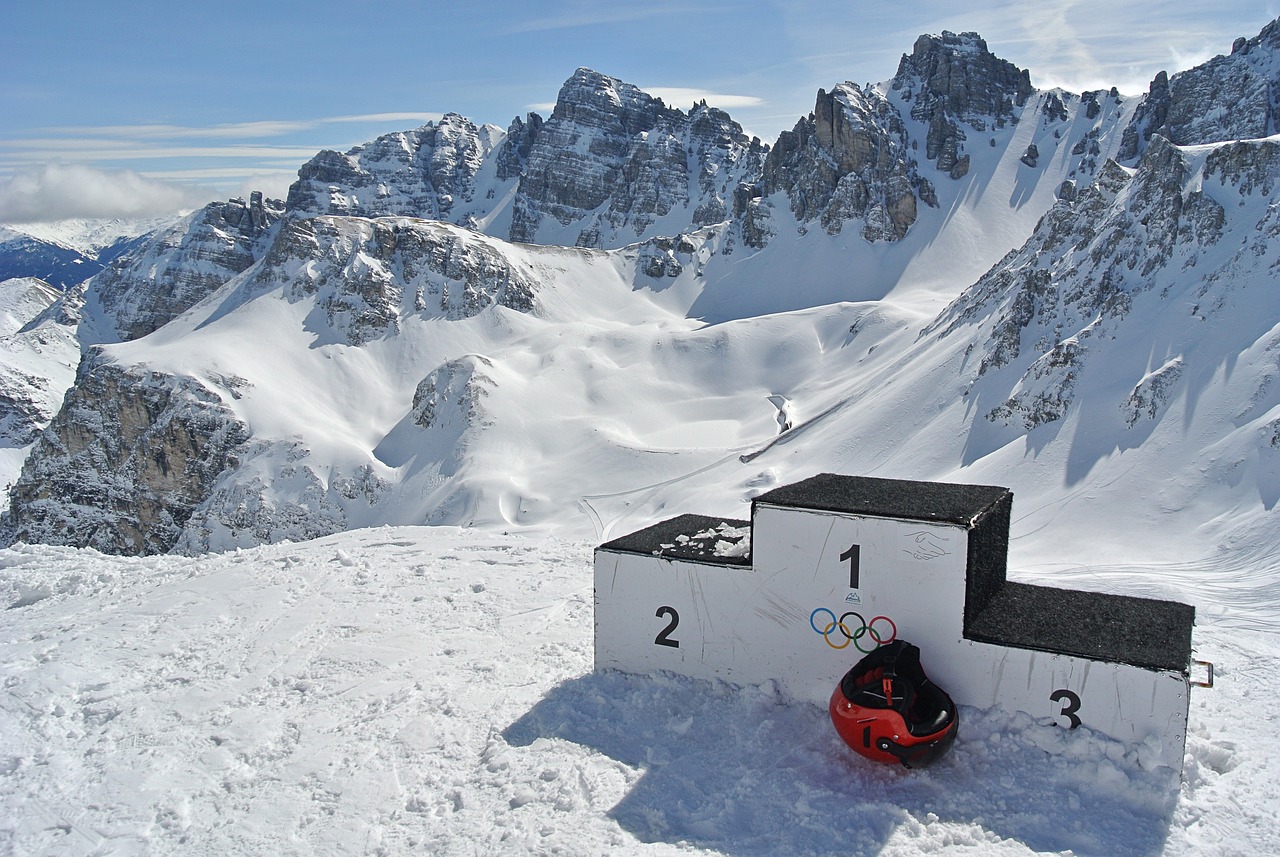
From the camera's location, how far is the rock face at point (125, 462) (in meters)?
62.2

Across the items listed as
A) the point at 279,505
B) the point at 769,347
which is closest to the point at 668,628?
the point at 279,505

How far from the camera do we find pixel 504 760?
337 inches

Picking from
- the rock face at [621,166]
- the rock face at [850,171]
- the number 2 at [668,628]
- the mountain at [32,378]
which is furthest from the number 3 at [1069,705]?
the mountain at [32,378]

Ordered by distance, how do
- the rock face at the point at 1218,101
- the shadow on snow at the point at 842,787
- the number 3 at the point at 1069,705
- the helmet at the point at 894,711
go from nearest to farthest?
the shadow on snow at the point at 842,787 → the helmet at the point at 894,711 → the number 3 at the point at 1069,705 → the rock face at the point at 1218,101

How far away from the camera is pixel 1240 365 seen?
24812 mm

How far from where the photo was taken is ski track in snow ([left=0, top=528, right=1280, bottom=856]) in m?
7.32

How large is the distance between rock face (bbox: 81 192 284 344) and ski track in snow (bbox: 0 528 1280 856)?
140917 mm

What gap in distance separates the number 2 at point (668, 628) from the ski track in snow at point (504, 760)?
0.48 metres

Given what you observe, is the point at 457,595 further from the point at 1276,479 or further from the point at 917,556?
the point at 1276,479

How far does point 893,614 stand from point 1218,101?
349 feet

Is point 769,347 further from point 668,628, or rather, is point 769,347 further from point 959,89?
point 959,89

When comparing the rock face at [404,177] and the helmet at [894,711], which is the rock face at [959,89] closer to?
the rock face at [404,177]

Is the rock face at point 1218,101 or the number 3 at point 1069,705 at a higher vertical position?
the rock face at point 1218,101

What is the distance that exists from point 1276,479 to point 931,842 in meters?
18.5
